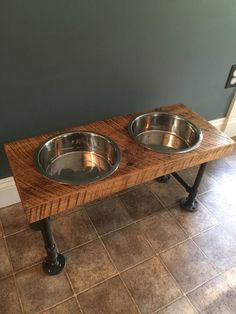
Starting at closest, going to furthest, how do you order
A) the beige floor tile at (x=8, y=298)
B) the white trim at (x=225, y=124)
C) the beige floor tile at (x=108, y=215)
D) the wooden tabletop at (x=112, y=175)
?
1. the wooden tabletop at (x=112, y=175)
2. the beige floor tile at (x=8, y=298)
3. the beige floor tile at (x=108, y=215)
4. the white trim at (x=225, y=124)

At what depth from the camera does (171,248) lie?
1251mm

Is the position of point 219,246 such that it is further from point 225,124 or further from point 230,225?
point 225,124

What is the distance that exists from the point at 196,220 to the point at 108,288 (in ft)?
1.93

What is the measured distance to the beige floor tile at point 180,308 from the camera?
1035 mm

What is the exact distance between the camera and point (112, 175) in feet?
2.98

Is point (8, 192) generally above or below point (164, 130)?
below

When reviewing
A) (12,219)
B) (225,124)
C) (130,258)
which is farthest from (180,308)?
(225,124)

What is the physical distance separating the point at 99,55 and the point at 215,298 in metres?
1.16

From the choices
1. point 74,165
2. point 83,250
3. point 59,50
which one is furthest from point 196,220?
point 59,50

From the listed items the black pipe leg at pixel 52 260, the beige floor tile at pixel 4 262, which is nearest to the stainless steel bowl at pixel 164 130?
the black pipe leg at pixel 52 260

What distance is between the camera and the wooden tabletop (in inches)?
32.6

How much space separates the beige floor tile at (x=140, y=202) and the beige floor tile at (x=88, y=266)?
269mm

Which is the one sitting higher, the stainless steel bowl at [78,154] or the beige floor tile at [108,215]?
the stainless steel bowl at [78,154]

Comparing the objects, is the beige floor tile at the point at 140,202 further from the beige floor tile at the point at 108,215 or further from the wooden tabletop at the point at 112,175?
the wooden tabletop at the point at 112,175
